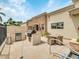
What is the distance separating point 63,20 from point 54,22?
10.2ft

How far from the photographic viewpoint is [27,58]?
8.89m

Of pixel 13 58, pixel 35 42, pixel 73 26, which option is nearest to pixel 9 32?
pixel 35 42

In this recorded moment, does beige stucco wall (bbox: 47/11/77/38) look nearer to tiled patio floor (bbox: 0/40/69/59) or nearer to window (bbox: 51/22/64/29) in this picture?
window (bbox: 51/22/64/29)

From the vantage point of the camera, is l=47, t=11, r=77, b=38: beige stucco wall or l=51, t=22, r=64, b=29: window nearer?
l=47, t=11, r=77, b=38: beige stucco wall

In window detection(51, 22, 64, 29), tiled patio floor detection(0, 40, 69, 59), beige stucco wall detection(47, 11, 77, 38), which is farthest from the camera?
window detection(51, 22, 64, 29)

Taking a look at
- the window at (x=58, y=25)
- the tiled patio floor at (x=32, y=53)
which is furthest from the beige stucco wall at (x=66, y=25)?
the tiled patio floor at (x=32, y=53)

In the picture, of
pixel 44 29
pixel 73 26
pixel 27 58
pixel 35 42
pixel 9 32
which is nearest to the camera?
pixel 27 58

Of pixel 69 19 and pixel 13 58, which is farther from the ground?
pixel 69 19

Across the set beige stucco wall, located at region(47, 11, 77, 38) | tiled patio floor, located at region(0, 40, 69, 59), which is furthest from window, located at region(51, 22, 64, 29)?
tiled patio floor, located at region(0, 40, 69, 59)

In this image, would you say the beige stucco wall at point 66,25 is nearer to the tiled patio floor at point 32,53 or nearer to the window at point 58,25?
the window at point 58,25

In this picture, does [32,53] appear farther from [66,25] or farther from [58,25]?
[58,25]

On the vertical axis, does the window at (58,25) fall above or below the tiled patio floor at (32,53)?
above

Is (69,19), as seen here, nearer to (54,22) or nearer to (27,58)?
(54,22)

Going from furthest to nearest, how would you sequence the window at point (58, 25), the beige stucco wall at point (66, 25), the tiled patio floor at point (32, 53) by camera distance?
the window at point (58, 25)
the beige stucco wall at point (66, 25)
the tiled patio floor at point (32, 53)
